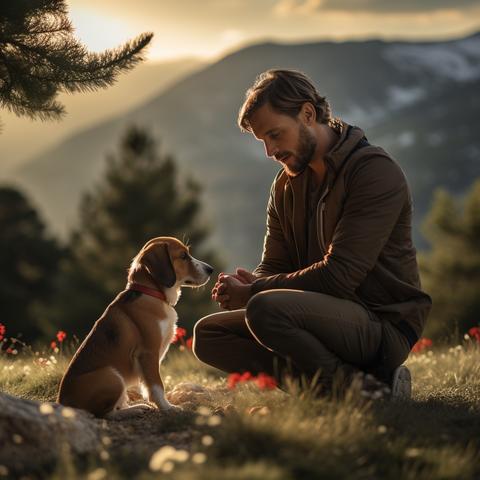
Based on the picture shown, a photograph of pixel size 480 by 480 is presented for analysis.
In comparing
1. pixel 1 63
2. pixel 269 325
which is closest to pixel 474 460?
pixel 269 325

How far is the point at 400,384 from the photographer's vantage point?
3.41 meters

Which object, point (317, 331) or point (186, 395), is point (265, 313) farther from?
point (186, 395)

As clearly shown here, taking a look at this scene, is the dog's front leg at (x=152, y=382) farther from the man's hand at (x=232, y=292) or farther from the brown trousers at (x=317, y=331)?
the brown trousers at (x=317, y=331)

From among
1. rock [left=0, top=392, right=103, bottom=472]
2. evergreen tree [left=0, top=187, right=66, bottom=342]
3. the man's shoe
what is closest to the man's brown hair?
the man's shoe

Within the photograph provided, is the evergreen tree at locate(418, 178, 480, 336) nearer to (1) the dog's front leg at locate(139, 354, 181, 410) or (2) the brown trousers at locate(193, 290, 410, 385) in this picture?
(2) the brown trousers at locate(193, 290, 410, 385)

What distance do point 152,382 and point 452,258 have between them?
68.7 ft

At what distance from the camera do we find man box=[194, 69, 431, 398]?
3.21 meters

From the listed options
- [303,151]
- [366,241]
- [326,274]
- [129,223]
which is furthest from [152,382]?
[129,223]

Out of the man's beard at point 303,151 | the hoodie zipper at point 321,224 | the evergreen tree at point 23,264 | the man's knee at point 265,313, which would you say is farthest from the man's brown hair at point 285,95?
the evergreen tree at point 23,264

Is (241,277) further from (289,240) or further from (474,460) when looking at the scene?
(474,460)

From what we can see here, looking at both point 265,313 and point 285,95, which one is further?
point 285,95

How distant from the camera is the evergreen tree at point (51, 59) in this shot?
13.3 ft

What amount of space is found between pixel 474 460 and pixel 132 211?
18716 millimetres

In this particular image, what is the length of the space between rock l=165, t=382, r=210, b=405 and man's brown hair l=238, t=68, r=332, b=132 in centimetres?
242
